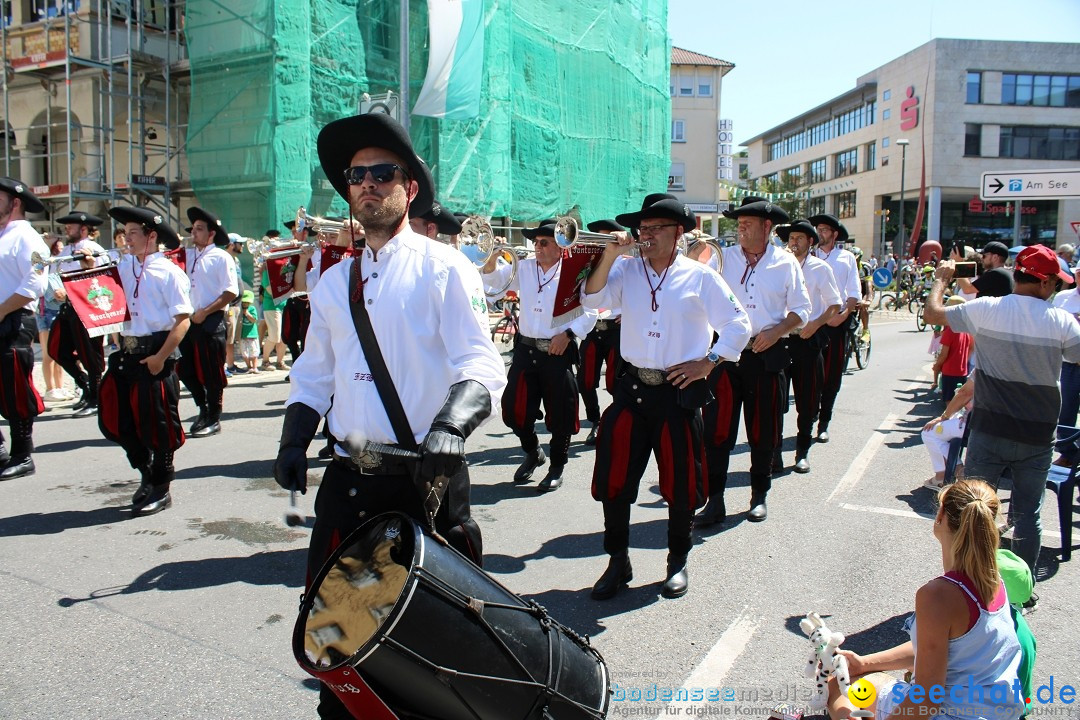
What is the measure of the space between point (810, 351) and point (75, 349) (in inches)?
313

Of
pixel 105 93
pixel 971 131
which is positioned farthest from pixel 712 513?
pixel 971 131

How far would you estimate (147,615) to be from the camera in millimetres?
4086

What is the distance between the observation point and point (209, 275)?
8.27 metres

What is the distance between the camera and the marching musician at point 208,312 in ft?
27.0

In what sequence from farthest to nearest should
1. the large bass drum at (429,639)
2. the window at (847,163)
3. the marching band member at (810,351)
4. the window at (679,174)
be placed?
1. the window at (847,163)
2. the window at (679,174)
3. the marching band member at (810,351)
4. the large bass drum at (429,639)

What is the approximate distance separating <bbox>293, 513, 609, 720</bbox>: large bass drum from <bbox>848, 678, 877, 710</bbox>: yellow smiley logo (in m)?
1.08

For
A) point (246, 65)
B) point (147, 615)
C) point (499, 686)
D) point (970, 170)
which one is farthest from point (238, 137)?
point (970, 170)

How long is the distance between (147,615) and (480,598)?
259 centimetres

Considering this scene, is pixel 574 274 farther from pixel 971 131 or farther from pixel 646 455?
pixel 971 131

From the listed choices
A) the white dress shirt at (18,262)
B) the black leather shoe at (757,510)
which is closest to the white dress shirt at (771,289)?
the black leather shoe at (757,510)

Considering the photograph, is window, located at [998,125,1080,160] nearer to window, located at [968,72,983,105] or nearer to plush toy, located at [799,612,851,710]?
window, located at [968,72,983,105]

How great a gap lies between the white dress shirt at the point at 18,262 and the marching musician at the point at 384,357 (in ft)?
14.9

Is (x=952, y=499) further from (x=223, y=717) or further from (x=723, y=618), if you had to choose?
(x=223, y=717)

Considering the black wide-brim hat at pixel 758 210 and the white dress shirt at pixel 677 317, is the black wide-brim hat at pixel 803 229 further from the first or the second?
the white dress shirt at pixel 677 317
